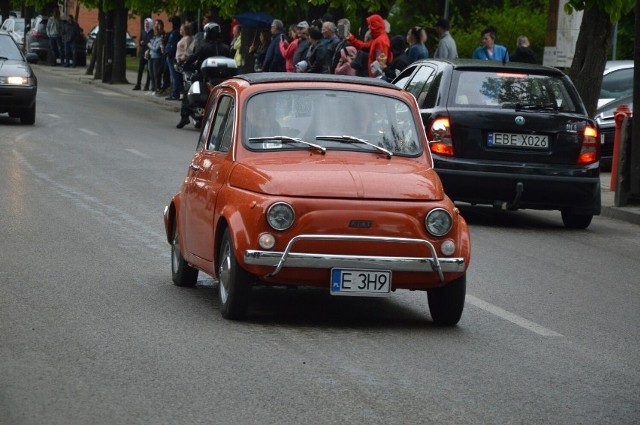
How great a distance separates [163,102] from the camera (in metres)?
41.8

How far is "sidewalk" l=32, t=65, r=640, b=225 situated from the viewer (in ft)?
61.1

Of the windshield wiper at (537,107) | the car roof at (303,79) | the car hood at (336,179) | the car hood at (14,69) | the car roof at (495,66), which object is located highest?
the car roof at (303,79)

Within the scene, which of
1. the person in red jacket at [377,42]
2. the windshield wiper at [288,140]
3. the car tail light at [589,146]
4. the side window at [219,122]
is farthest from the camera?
the person in red jacket at [377,42]

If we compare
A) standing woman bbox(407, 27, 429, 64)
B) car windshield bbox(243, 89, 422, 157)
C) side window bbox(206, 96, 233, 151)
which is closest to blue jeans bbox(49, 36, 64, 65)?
standing woman bbox(407, 27, 429, 64)

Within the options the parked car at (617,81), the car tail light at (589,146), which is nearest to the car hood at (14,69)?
the parked car at (617,81)

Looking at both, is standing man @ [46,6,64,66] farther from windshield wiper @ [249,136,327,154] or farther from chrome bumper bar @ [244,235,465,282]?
chrome bumper bar @ [244,235,465,282]

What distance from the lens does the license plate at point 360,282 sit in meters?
9.23

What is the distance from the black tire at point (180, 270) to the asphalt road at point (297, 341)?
0.09 metres

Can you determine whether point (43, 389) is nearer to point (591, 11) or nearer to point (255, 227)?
point (255, 227)

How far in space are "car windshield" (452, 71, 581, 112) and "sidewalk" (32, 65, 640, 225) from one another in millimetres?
2448

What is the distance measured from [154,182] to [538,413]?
478 inches

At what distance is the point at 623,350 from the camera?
9.27 meters

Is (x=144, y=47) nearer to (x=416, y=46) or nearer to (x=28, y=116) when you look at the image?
(x=28, y=116)

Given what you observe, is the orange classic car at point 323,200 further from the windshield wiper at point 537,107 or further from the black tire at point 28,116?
the black tire at point 28,116
